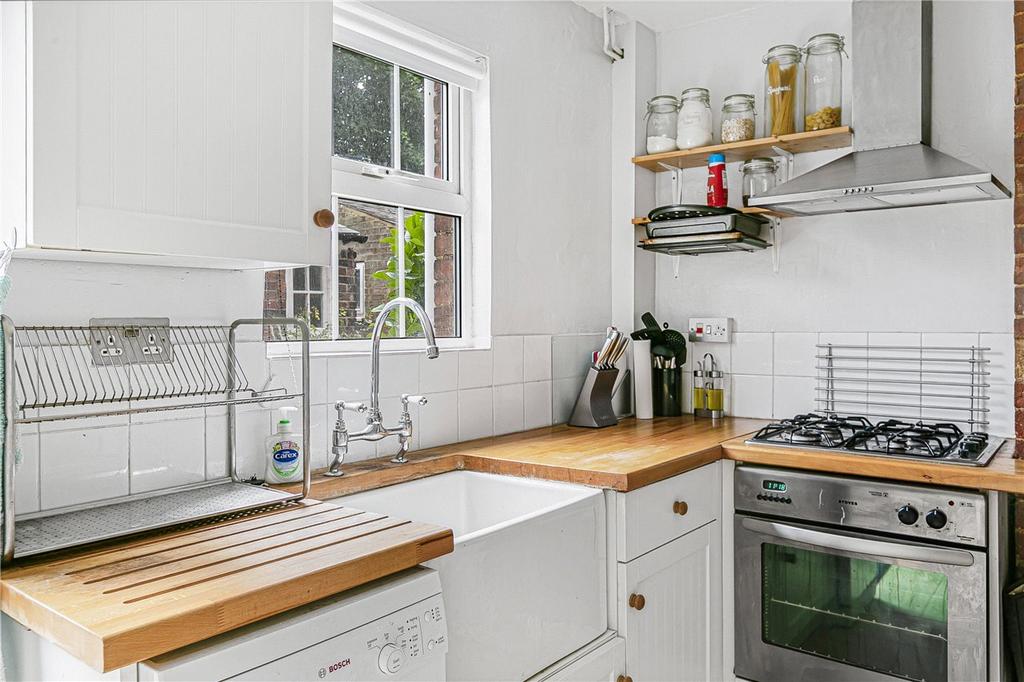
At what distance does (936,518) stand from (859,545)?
0.69 feet

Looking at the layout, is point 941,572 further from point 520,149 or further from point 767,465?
point 520,149

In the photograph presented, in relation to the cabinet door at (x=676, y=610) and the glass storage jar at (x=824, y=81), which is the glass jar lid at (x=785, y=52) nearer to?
the glass storage jar at (x=824, y=81)

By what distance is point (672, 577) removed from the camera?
2102 mm

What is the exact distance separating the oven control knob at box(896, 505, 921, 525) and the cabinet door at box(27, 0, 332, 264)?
1.63m

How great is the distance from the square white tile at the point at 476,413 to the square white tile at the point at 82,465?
1.08m

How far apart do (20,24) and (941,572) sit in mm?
2300

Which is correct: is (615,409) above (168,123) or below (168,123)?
below

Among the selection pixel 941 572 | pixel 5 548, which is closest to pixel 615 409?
pixel 941 572

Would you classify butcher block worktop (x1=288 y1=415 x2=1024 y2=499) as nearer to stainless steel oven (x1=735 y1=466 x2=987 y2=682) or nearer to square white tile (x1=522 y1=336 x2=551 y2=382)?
stainless steel oven (x1=735 y1=466 x2=987 y2=682)

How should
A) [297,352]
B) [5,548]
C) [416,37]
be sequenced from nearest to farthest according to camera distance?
1. [5,548]
2. [297,352]
3. [416,37]

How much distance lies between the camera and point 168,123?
1.28 metres

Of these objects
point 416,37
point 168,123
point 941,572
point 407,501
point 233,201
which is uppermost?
point 416,37

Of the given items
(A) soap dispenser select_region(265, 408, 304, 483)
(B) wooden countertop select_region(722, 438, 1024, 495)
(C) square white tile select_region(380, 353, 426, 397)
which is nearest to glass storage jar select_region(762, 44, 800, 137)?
(B) wooden countertop select_region(722, 438, 1024, 495)

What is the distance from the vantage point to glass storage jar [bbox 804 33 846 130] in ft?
8.68
